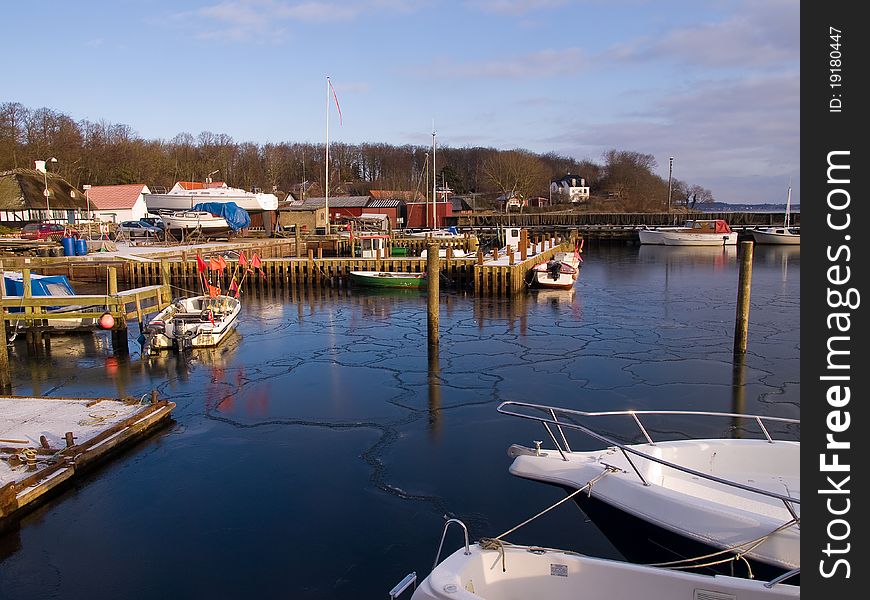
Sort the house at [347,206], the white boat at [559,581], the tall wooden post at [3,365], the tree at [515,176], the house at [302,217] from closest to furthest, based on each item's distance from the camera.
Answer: the white boat at [559,581]
the tall wooden post at [3,365]
the house at [302,217]
the house at [347,206]
the tree at [515,176]

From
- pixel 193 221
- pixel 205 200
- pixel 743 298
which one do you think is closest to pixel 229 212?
pixel 193 221

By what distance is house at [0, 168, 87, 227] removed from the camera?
5672 cm

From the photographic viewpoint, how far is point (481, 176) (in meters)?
142

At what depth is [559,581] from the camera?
270 inches

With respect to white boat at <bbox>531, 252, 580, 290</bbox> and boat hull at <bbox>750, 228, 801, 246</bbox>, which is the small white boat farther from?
boat hull at <bbox>750, 228, 801, 246</bbox>

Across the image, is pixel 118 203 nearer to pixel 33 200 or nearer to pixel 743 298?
pixel 33 200

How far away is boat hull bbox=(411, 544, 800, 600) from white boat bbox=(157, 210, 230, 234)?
5315 cm

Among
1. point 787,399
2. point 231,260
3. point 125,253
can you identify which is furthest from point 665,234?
point 787,399

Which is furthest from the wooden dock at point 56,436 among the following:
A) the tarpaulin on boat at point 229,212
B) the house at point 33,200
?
the house at point 33,200

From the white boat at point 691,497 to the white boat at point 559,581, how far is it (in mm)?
464

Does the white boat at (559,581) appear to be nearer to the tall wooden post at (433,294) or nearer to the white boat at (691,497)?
the white boat at (691,497)

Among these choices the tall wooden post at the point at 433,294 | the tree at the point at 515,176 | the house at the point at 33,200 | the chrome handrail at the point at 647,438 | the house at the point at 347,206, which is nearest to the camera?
the chrome handrail at the point at 647,438

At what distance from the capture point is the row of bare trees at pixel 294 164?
82.8 metres
